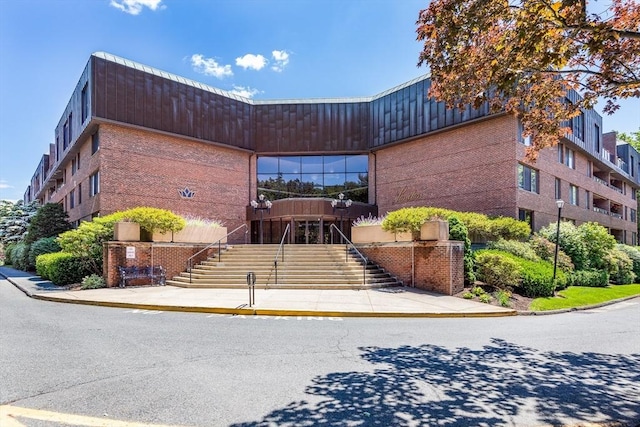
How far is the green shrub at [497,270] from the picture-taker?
13.4 m

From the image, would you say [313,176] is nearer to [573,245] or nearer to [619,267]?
[573,245]

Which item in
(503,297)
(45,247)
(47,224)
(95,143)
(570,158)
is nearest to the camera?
(503,297)

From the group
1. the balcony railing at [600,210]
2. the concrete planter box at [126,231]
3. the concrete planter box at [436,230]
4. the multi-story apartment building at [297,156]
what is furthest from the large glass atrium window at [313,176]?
the balcony railing at [600,210]

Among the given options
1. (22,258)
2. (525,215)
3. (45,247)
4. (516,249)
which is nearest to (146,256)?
(45,247)

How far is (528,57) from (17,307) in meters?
14.0

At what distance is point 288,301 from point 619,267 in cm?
2061

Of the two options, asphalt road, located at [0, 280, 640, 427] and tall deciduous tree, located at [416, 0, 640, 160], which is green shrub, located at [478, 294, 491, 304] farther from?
tall deciduous tree, located at [416, 0, 640, 160]

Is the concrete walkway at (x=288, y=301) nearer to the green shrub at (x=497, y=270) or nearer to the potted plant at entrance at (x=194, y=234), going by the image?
the green shrub at (x=497, y=270)

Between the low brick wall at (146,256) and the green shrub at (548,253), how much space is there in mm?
15947

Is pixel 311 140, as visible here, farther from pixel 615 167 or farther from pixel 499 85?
pixel 615 167

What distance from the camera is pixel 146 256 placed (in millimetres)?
16266

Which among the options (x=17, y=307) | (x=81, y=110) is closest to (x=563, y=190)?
(x=17, y=307)

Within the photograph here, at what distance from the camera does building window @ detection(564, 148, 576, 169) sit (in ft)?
87.5

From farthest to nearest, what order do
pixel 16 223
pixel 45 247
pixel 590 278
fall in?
pixel 16 223 → pixel 45 247 → pixel 590 278
